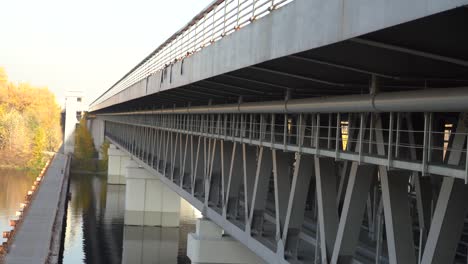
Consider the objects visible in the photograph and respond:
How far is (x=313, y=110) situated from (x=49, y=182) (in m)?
46.1

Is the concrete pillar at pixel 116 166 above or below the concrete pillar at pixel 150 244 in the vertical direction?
above

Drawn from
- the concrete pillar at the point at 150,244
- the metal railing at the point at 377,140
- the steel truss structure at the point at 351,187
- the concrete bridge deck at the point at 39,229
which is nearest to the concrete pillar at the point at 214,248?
the steel truss structure at the point at 351,187

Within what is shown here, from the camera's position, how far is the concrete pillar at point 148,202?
44312mm

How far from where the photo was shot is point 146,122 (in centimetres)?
3906

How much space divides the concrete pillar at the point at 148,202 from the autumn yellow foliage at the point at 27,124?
43.7 m

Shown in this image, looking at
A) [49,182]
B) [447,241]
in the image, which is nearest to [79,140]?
[49,182]

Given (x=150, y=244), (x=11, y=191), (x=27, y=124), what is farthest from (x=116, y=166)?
(x=27, y=124)

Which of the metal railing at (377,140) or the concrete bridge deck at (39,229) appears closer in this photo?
the metal railing at (377,140)

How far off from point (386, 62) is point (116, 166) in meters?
67.4

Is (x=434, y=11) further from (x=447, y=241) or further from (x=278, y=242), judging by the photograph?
(x=278, y=242)

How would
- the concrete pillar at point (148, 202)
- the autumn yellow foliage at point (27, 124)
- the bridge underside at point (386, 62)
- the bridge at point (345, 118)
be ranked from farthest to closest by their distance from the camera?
the autumn yellow foliage at point (27, 124) < the concrete pillar at point (148, 202) < the bridge at point (345, 118) < the bridge underside at point (386, 62)

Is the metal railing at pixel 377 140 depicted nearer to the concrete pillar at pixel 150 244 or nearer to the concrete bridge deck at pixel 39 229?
the concrete bridge deck at pixel 39 229

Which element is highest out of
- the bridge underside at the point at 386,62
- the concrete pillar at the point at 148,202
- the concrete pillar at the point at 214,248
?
the bridge underside at the point at 386,62

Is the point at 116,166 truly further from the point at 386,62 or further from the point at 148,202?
the point at 386,62
